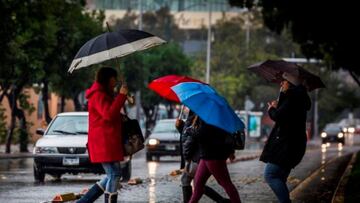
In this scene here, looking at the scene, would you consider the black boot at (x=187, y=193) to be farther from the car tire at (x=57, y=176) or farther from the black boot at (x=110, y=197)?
the car tire at (x=57, y=176)

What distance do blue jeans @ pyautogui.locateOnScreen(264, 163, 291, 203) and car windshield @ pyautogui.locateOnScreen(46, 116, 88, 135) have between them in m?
10.3

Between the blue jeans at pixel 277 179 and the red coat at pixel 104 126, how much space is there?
1786mm

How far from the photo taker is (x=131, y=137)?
12.5m

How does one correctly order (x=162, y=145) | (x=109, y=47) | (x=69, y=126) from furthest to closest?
(x=162, y=145)
(x=69, y=126)
(x=109, y=47)

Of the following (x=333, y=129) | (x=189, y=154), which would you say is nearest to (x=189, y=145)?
(x=189, y=154)

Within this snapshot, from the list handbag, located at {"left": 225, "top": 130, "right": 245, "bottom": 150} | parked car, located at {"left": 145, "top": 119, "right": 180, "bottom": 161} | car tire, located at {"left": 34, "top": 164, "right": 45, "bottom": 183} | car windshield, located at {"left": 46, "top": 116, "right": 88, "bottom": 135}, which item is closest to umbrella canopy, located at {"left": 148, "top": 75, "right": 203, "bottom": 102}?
handbag, located at {"left": 225, "top": 130, "right": 245, "bottom": 150}

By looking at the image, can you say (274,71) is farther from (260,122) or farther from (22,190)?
(260,122)

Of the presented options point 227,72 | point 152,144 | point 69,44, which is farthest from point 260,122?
point 152,144

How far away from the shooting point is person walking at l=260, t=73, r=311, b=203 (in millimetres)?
12359

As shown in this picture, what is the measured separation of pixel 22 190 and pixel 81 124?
440 centimetres

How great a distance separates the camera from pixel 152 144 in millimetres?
35250

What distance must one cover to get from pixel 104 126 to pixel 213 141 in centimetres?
161

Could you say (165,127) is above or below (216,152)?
below

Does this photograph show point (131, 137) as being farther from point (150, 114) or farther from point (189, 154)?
point (150, 114)
